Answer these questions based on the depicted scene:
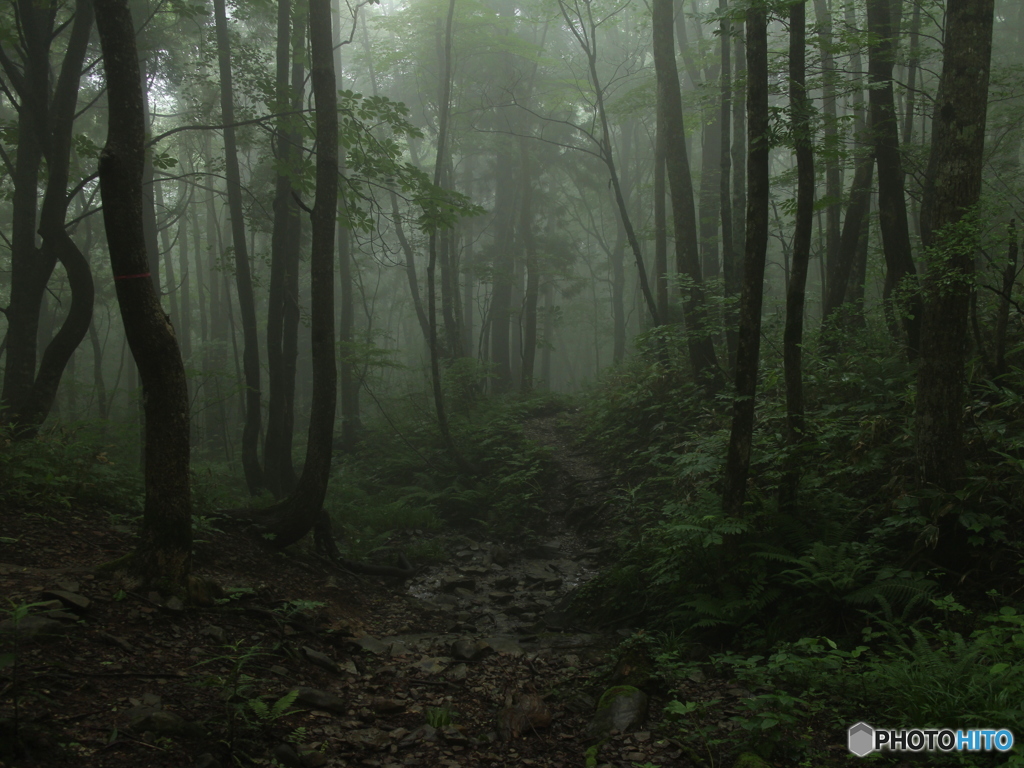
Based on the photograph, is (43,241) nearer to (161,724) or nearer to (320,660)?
(320,660)

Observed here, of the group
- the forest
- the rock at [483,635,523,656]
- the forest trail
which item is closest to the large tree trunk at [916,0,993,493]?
the forest

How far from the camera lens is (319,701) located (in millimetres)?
4262

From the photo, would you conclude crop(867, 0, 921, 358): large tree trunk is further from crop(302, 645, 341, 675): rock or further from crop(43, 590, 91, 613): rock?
crop(43, 590, 91, 613): rock

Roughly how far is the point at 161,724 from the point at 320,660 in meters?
1.74

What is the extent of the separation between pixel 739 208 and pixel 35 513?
12557mm

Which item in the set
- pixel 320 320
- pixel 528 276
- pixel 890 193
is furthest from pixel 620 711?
pixel 528 276

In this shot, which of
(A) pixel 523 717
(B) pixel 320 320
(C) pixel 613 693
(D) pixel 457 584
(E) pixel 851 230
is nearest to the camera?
(A) pixel 523 717

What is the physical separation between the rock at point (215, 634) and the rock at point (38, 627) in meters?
0.95

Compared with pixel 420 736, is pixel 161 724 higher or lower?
higher

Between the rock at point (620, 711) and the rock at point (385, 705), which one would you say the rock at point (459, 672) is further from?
the rock at point (620, 711)

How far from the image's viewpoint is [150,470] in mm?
4988

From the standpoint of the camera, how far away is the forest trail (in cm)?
334

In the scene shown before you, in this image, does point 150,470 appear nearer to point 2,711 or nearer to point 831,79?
point 2,711

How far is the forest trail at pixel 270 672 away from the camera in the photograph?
3338mm
